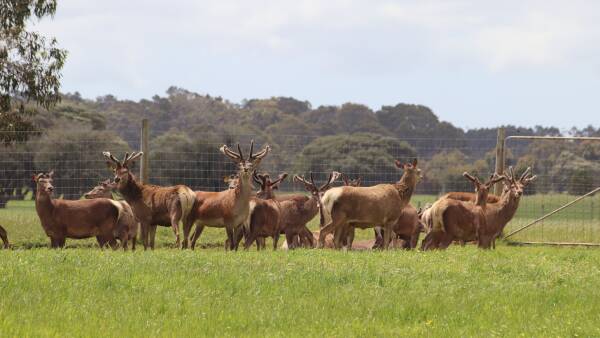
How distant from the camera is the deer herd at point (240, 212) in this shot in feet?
64.4

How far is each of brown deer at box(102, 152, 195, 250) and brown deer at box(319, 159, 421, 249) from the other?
263cm

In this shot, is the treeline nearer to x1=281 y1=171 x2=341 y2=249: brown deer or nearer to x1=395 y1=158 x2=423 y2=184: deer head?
x1=281 y1=171 x2=341 y2=249: brown deer

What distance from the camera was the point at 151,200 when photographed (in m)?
21.1

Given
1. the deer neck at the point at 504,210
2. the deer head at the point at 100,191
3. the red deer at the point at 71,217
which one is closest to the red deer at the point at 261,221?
the red deer at the point at 71,217

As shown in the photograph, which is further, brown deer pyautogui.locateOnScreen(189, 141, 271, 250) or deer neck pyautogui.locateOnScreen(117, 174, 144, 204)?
deer neck pyautogui.locateOnScreen(117, 174, 144, 204)

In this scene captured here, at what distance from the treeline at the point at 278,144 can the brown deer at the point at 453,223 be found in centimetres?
464

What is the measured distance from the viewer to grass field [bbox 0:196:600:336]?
427 inches

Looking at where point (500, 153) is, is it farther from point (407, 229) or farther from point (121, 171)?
point (121, 171)

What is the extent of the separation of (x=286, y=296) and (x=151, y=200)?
9085 millimetres

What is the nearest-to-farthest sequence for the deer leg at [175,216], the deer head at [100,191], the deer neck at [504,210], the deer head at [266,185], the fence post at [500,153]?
the deer leg at [175,216], the deer neck at [504,210], the deer head at [266,185], the deer head at [100,191], the fence post at [500,153]

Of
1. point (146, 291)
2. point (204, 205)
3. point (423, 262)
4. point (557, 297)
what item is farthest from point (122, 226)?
point (557, 297)

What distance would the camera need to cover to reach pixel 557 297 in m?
13.0

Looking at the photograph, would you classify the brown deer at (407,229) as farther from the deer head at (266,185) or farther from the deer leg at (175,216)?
the deer leg at (175,216)

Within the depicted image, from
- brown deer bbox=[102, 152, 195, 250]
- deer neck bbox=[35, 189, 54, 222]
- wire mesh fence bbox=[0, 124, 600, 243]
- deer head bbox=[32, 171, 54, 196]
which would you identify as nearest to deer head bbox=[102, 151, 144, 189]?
brown deer bbox=[102, 152, 195, 250]
